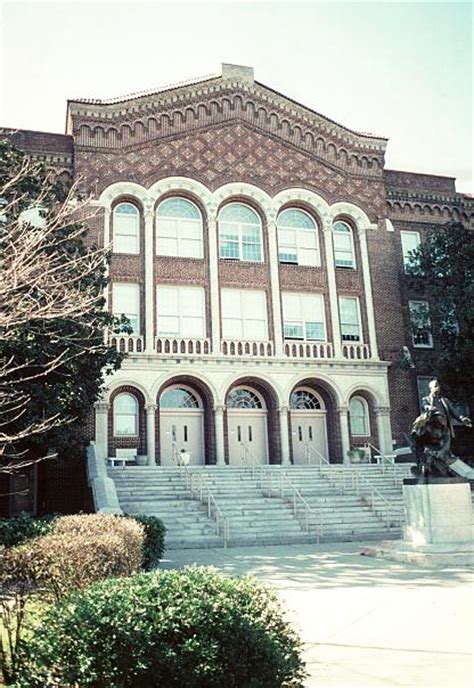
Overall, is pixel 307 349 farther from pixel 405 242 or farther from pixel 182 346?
pixel 405 242

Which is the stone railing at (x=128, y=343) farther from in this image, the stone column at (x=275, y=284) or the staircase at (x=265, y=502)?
the stone column at (x=275, y=284)

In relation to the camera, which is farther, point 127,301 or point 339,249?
point 339,249

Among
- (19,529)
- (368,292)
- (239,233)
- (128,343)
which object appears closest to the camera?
(19,529)

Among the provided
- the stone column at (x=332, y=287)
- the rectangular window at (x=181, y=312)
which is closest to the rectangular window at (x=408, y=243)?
the stone column at (x=332, y=287)

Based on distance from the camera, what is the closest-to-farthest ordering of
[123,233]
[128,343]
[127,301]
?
[128,343] → [127,301] → [123,233]

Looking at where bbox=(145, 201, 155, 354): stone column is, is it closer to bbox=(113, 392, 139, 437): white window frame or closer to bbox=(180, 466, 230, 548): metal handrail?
bbox=(113, 392, 139, 437): white window frame

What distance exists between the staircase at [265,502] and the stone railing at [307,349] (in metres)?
5.47

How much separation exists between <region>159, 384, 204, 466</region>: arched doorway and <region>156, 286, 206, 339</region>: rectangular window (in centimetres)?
224

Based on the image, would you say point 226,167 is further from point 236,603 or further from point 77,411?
point 236,603

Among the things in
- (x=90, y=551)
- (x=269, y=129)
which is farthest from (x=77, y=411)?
(x=269, y=129)

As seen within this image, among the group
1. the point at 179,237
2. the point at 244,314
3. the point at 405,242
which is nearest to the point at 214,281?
the point at 244,314

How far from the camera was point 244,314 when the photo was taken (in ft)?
90.9

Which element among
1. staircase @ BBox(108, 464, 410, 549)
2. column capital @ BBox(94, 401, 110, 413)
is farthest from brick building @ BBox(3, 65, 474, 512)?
staircase @ BBox(108, 464, 410, 549)

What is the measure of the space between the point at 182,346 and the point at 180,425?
10.3ft
